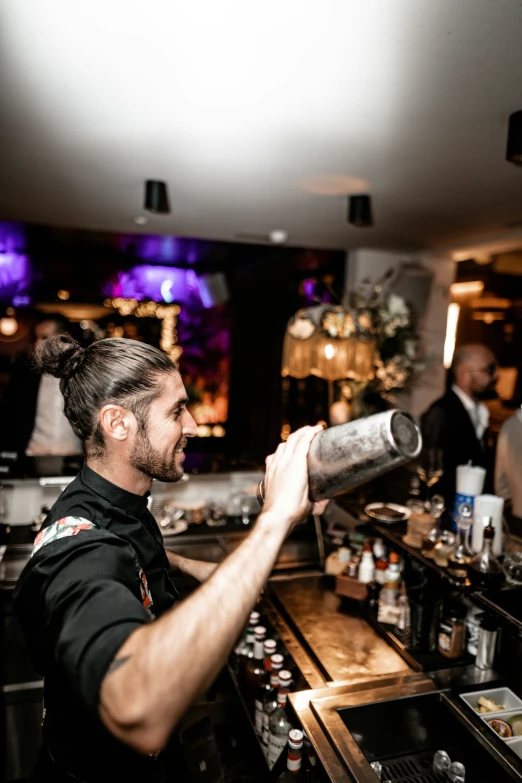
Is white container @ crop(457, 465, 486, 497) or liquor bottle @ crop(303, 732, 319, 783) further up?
white container @ crop(457, 465, 486, 497)

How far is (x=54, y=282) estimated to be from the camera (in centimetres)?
673

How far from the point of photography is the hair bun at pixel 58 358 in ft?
4.42

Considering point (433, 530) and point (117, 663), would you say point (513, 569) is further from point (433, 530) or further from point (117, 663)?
point (117, 663)

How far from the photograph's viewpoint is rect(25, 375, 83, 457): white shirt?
421 cm

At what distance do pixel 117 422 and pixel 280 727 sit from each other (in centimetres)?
142

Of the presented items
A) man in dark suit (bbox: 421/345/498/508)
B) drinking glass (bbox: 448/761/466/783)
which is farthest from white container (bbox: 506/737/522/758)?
Result: man in dark suit (bbox: 421/345/498/508)

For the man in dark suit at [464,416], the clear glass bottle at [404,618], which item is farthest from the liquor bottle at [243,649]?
the man in dark suit at [464,416]

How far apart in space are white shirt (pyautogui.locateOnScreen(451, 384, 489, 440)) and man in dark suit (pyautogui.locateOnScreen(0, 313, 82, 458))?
9.98 ft

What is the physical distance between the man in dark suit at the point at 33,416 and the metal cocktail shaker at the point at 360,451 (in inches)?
141

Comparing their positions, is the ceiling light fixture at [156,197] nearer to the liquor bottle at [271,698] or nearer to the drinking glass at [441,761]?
the liquor bottle at [271,698]

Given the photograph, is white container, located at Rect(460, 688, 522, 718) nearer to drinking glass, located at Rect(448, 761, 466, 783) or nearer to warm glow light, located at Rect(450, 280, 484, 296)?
drinking glass, located at Rect(448, 761, 466, 783)

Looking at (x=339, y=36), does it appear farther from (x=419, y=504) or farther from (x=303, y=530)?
(x=303, y=530)

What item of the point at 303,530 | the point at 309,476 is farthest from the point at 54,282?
the point at 309,476

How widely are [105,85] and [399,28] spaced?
1244mm
